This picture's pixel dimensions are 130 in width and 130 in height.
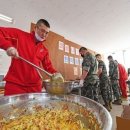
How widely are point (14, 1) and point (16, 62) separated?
1976 mm

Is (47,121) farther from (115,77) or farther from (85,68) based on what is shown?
(115,77)

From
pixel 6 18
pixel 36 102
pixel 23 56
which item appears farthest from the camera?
pixel 6 18

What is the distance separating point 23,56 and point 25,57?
0.07 ft

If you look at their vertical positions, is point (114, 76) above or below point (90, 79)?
above

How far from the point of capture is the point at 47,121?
3.08 feet

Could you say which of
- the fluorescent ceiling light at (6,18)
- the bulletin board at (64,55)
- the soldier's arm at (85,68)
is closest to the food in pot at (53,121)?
the soldier's arm at (85,68)

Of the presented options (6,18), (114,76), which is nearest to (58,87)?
(6,18)

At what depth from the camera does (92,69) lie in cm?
322

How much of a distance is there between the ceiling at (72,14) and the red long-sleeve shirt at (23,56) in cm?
152

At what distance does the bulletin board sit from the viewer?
3.82 metres

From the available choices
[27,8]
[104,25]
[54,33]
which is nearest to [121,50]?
[104,25]

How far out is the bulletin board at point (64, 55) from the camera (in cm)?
382

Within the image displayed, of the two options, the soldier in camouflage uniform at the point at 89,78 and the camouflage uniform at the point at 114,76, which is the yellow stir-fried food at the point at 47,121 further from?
the camouflage uniform at the point at 114,76

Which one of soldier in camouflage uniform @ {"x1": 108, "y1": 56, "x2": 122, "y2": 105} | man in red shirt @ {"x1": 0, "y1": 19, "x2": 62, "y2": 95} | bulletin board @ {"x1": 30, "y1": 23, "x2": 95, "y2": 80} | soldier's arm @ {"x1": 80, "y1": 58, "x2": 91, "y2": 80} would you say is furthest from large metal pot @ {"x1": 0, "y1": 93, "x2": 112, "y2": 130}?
soldier in camouflage uniform @ {"x1": 108, "y1": 56, "x2": 122, "y2": 105}
